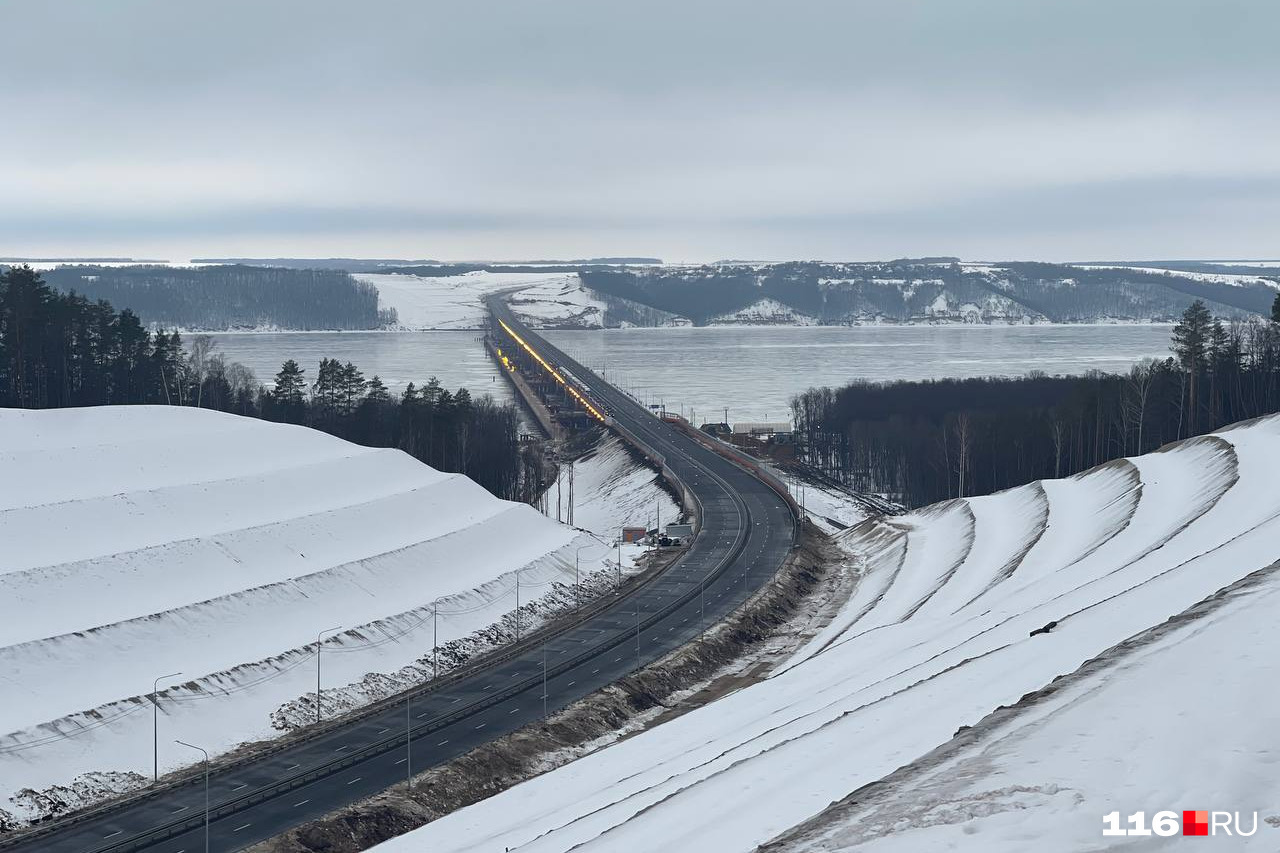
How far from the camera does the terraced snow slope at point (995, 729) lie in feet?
68.6

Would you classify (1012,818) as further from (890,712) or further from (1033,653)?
(1033,653)

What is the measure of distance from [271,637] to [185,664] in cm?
595

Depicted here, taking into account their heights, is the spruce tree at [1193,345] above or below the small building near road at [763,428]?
above

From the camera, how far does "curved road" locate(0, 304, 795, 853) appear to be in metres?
42.8

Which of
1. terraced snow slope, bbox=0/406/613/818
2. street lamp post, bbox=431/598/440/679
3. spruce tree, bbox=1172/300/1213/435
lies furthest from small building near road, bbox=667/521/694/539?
spruce tree, bbox=1172/300/1213/435

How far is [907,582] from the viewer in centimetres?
8062

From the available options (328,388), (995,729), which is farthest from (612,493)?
(995,729)

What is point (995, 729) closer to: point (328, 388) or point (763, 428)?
point (328, 388)

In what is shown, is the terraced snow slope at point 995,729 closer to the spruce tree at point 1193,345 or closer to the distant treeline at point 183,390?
the spruce tree at point 1193,345

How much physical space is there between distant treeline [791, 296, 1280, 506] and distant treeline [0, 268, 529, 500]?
4245cm

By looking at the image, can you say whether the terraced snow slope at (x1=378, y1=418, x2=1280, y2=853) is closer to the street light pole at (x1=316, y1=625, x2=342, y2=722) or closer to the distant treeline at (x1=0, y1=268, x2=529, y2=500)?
the street light pole at (x1=316, y1=625, x2=342, y2=722)

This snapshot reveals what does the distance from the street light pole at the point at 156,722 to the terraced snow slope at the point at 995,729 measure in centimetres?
1503

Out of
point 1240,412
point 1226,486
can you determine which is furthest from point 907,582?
point 1240,412

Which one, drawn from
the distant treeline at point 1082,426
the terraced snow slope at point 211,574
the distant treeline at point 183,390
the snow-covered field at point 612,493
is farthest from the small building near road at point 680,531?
the distant treeline at point 1082,426
